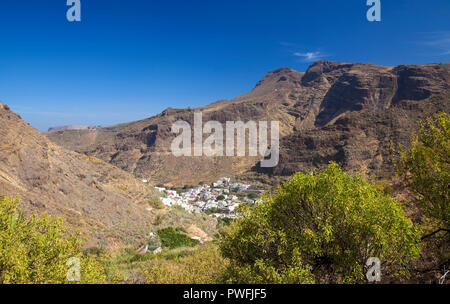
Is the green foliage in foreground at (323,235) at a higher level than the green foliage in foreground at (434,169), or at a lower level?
lower

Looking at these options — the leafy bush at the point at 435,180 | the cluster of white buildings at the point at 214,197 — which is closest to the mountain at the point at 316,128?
the cluster of white buildings at the point at 214,197

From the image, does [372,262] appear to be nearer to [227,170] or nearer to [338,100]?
[227,170]

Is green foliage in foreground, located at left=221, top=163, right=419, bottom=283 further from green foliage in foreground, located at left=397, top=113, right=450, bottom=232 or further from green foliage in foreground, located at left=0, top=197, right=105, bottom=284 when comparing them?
green foliage in foreground, located at left=0, top=197, right=105, bottom=284

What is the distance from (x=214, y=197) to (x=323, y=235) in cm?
5715

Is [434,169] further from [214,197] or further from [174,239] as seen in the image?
[214,197]

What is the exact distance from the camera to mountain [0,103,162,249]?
16625mm

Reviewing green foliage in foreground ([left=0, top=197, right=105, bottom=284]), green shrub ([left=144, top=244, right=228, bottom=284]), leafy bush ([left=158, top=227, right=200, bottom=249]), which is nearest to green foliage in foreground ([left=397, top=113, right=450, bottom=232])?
green shrub ([left=144, top=244, right=228, bottom=284])

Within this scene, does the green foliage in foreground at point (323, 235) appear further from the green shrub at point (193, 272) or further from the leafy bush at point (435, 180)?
the green shrub at point (193, 272)

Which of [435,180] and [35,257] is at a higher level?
[435,180]

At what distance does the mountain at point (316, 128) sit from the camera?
4778cm

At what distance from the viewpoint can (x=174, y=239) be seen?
69.2ft

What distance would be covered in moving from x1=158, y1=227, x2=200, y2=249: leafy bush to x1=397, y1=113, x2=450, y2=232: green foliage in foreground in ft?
55.3

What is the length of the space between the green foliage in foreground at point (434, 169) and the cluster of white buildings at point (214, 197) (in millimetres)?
39393

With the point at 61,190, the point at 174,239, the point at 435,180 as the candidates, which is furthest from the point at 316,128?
the point at 435,180
